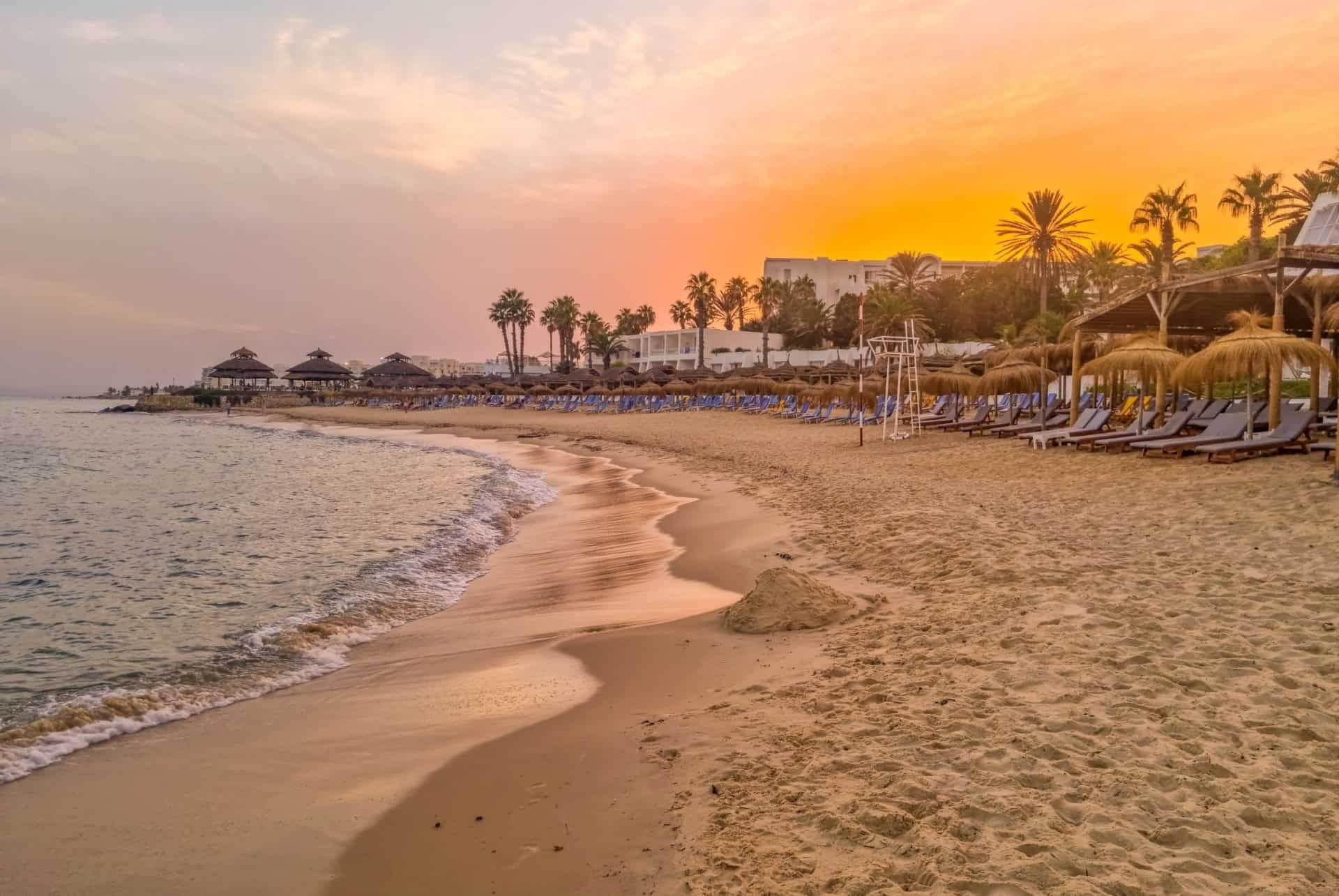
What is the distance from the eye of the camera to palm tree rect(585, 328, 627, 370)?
8100 centimetres

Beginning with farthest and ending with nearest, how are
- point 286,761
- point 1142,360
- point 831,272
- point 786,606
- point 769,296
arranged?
point 831,272 → point 769,296 → point 1142,360 → point 786,606 → point 286,761

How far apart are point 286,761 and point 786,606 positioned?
10.5 feet

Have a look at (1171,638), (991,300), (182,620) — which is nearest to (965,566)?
(1171,638)

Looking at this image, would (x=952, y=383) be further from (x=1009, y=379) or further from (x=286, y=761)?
(x=286, y=761)

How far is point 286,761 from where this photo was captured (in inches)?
156

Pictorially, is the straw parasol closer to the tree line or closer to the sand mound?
the tree line

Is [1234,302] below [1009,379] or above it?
above

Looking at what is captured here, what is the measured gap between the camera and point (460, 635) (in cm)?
628

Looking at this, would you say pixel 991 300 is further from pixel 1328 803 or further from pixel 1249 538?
pixel 1328 803

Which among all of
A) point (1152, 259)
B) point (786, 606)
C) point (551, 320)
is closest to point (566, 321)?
point (551, 320)

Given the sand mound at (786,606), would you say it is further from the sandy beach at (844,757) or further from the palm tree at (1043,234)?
the palm tree at (1043,234)

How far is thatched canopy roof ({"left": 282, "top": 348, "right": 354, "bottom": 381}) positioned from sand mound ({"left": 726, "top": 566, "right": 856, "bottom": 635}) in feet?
206

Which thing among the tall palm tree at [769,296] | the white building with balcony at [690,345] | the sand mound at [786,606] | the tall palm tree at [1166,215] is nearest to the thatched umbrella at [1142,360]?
the sand mound at [786,606]

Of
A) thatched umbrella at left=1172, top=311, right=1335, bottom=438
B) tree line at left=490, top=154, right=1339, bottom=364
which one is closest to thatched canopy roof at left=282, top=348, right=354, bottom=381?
tree line at left=490, top=154, right=1339, bottom=364
